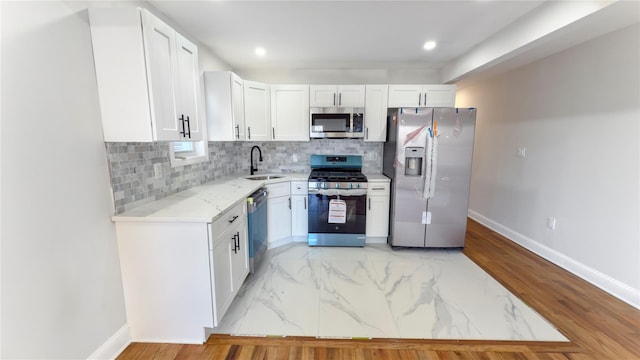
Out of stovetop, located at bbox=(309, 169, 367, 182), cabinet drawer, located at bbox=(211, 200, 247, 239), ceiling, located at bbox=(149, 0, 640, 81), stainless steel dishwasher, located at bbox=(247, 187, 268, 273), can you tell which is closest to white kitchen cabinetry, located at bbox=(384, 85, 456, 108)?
ceiling, located at bbox=(149, 0, 640, 81)

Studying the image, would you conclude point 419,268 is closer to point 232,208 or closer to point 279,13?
point 232,208

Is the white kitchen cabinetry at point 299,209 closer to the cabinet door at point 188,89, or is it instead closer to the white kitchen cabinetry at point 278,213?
the white kitchen cabinetry at point 278,213

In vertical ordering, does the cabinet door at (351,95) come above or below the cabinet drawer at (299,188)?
above

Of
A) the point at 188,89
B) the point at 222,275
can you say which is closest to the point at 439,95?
the point at 188,89

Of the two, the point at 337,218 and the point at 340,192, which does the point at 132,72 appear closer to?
the point at 340,192

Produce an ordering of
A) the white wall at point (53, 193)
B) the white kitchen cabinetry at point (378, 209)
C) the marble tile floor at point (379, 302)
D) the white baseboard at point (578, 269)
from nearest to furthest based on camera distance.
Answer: the white wall at point (53, 193)
the marble tile floor at point (379, 302)
the white baseboard at point (578, 269)
the white kitchen cabinetry at point (378, 209)

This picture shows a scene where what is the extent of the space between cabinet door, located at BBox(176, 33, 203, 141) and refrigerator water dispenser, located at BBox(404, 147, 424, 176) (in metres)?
2.32

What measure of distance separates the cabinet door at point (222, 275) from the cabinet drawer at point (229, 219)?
0.08 meters

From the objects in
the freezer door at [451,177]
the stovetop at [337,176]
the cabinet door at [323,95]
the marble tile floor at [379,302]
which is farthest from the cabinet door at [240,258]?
the freezer door at [451,177]

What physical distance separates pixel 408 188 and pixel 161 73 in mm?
2753

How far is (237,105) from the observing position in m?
2.96

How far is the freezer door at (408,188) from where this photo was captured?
305 cm

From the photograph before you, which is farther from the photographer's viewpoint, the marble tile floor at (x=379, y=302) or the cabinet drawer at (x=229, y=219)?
the marble tile floor at (x=379, y=302)

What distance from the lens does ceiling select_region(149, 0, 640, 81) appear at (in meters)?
2.08
